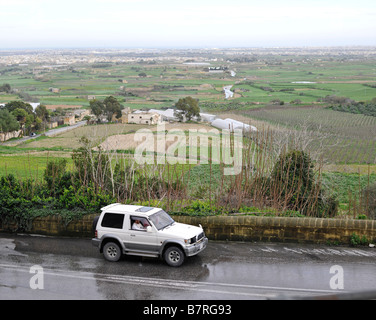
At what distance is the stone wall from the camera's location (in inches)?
437

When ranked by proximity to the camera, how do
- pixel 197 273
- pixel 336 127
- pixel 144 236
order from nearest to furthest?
pixel 197 273 → pixel 144 236 → pixel 336 127

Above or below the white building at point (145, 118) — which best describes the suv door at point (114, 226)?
above

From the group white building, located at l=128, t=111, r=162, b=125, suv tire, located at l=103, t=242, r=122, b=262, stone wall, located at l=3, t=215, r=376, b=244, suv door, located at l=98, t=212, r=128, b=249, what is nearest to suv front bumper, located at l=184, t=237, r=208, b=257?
stone wall, located at l=3, t=215, r=376, b=244

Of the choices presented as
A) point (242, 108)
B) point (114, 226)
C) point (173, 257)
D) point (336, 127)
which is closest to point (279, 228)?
point (173, 257)

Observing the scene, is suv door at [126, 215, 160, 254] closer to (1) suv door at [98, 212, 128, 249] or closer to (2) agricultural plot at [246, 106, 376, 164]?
(1) suv door at [98, 212, 128, 249]

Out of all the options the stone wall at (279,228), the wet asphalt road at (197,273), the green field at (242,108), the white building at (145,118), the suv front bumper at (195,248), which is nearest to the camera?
the wet asphalt road at (197,273)

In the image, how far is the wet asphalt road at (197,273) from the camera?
873cm

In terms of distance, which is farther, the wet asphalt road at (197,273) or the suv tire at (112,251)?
the suv tire at (112,251)

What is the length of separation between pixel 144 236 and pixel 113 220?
837mm

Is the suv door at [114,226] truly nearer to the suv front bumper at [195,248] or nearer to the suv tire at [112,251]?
the suv tire at [112,251]

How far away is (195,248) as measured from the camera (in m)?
10.0

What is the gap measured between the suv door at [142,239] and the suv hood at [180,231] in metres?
0.24

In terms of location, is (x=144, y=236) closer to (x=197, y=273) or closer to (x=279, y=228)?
(x=197, y=273)

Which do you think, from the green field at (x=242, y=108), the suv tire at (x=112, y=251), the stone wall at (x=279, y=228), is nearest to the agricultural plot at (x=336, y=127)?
the green field at (x=242, y=108)
